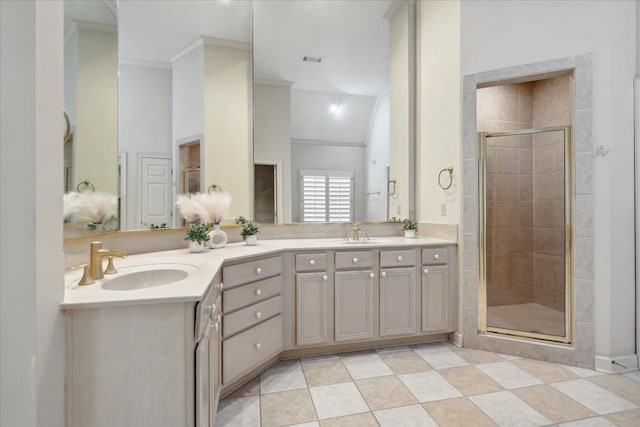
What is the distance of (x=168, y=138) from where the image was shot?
2.21 meters

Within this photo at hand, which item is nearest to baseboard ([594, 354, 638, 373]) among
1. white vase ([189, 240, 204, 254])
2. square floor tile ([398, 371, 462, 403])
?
square floor tile ([398, 371, 462, 403])

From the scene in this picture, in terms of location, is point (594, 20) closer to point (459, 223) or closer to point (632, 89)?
point (632, 89)

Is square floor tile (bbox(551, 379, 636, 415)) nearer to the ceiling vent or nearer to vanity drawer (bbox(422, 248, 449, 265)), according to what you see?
vanity drawer (bbox(422, 248, 449, 265))

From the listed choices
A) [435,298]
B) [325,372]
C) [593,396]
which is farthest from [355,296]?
[593,396]

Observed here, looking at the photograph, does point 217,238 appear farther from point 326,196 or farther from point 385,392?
point 385,392

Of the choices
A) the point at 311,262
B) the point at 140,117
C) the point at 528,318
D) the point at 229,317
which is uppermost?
the point at 140,117

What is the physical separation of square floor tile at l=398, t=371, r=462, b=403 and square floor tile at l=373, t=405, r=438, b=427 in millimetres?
119

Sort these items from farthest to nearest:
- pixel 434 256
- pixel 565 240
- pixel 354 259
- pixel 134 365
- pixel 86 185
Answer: pixel 434 256
pixel 354 259
pixel 565 240
pixel 86 185
pixel 134 365

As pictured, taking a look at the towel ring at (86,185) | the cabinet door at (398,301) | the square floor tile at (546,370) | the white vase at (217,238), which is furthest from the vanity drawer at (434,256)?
the towel ring at (86,185)

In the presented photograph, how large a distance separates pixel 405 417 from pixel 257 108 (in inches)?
100

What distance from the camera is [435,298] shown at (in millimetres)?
2619

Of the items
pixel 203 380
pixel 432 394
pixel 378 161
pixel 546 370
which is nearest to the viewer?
pixel 203 380

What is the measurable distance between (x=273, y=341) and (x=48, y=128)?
1.76 metres

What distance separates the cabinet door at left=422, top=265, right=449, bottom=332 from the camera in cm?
260
